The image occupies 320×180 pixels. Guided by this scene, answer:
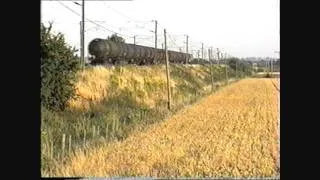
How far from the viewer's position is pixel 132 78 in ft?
48.7

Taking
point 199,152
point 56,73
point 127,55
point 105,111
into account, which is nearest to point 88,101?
point 105,111

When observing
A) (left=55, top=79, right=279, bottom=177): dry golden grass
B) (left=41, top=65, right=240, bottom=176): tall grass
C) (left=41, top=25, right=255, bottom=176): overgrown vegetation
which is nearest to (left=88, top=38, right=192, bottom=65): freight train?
(left=41, top=65, right=240, bottom=176): tall grass

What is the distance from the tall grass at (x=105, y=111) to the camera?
10.1 metres

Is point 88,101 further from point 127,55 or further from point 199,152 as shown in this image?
point 127,55

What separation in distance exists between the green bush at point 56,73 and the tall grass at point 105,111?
0.96 feet

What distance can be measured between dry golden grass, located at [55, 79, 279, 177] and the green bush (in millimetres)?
2440

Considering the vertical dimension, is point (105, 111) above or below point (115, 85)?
below

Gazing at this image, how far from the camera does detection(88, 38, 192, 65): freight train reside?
17.2 metres

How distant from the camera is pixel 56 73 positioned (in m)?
13.0

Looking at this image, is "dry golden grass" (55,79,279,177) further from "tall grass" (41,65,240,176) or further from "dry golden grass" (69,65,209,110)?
"dry golden grass" (69,65,209,110)

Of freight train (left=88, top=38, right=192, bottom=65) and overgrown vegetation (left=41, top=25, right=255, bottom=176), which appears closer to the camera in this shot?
overgrown vegetation (left=41, top=25, right=255, bottom=176)

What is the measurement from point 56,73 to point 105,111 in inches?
73.0
